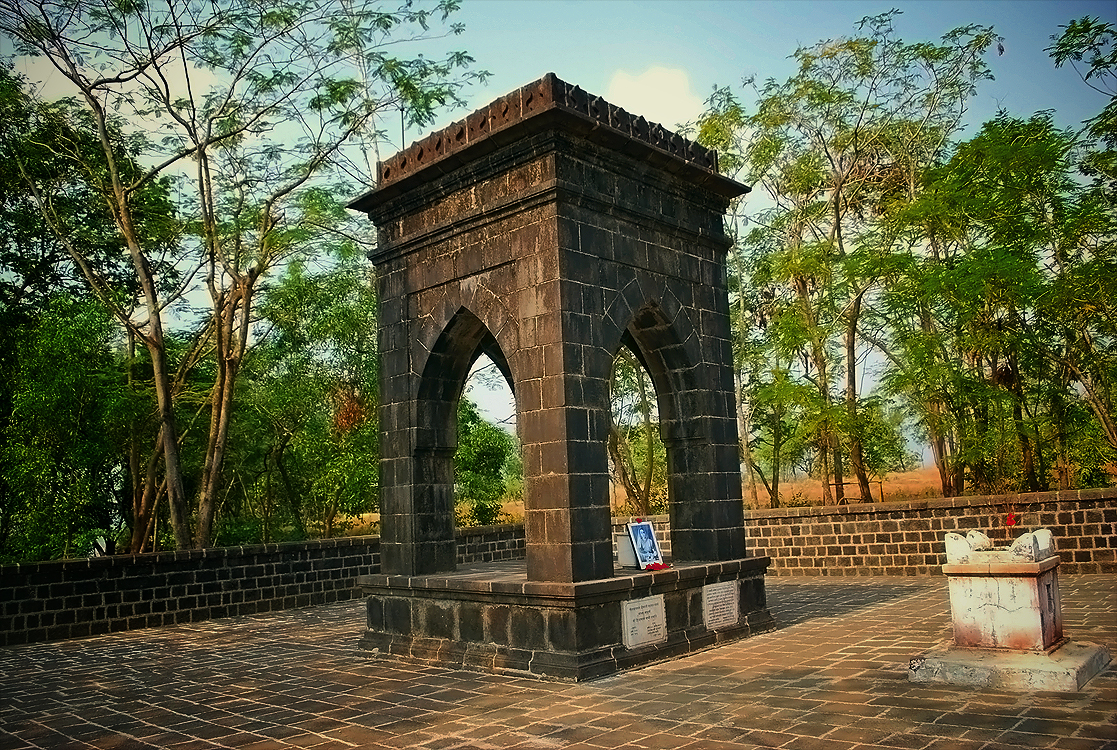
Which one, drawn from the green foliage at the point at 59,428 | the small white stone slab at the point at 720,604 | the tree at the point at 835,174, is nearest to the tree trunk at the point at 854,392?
the tree at the point at 835,174

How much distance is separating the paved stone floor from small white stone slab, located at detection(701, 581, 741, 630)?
0.32 meters

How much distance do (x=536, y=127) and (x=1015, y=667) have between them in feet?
18.3

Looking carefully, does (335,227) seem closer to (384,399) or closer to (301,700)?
(384,399)

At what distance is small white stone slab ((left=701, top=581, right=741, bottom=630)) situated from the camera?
790cm

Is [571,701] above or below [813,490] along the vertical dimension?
below

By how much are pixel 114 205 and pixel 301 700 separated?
46.6 feet

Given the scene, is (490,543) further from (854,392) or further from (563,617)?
(563,617)

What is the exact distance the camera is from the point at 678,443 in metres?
8.65

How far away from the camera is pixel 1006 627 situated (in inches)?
229

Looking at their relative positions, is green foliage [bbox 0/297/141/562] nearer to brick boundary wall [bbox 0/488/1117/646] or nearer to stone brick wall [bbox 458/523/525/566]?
brick boundary wall [bbox 0/488/1117/646]

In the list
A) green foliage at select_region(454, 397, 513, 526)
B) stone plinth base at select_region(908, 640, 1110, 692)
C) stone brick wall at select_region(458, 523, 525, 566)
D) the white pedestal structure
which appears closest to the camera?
stone plinth base at select_region(908, 640, 1110, 692)

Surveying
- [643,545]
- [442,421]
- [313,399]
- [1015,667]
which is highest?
[313,399]

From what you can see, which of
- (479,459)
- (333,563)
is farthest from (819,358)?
(333,563)

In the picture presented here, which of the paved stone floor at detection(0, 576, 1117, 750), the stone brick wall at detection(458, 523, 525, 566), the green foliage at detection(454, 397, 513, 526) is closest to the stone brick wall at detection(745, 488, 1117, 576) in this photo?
the paved stone floor at detection(0, 576, 1117, 750)
